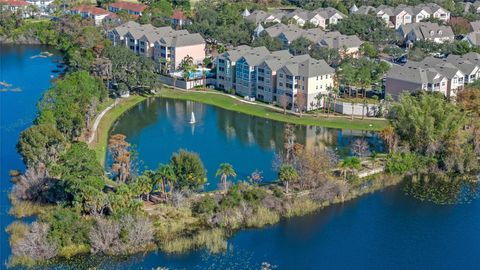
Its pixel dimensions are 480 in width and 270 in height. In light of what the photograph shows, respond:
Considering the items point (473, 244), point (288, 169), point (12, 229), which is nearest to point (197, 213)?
point (288, 169)

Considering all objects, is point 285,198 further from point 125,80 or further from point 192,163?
point 125,80

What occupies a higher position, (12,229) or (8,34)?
(8,34)

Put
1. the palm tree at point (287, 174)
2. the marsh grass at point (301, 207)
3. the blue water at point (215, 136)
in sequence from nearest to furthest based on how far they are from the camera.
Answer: the marsh grass at point (301, 207) < the palm tree at point (287, 174) < the blue water at point (215, 136)

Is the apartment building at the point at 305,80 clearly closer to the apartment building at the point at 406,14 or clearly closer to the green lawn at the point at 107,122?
the green lawn at the point at 107,122

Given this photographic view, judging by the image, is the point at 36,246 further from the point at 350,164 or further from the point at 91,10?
the point at 91,10

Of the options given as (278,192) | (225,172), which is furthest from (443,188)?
(225,172)

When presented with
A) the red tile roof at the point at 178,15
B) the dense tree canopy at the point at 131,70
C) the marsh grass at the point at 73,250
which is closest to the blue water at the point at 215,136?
the dense tree canopy at the point at 131,70
